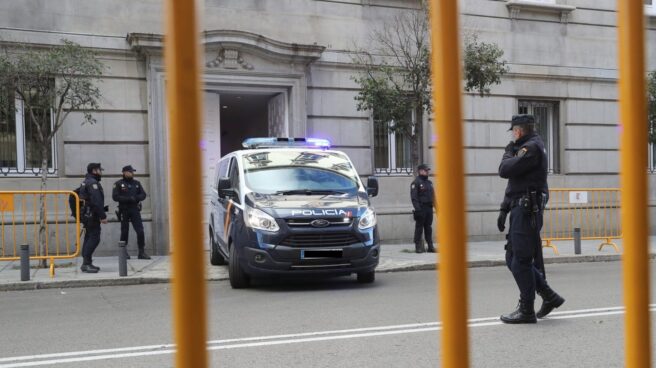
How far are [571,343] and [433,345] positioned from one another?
1.18 metres

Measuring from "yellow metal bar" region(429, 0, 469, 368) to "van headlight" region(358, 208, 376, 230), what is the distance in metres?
7.25

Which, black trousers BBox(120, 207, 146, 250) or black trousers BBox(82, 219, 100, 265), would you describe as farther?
black trousers BBox(120, 207, 146, 250)

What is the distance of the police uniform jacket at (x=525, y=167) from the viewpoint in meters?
5.78

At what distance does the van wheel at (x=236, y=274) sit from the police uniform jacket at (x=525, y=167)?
414 centimetres

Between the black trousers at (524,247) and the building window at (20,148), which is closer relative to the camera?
the black trousers at (524,247)

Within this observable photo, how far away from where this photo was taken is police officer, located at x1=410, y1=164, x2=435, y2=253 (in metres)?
13.0

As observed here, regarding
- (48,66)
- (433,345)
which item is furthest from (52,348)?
(48,66)

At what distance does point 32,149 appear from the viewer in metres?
12.6

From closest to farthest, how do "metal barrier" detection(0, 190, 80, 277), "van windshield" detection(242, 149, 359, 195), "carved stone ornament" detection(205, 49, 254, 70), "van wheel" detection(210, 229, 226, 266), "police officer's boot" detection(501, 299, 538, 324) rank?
1. "police officer's boot" detection(501, 299, 538, 324)
2. "van windshield" detection(242, 149, 359, 195)
3. "metal barrier" detection(0, 190, 80, 277)
4. "van wheel" detection(210, 229, 226, 266)
5. "carved stone ornament" detection(205, 49, 254, 70)

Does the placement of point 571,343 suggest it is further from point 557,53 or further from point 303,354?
point 557,53

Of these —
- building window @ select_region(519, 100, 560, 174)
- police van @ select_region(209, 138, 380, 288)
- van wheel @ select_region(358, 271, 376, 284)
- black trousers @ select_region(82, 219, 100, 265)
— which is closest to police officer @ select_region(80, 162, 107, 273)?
black trousers @ select_region(82, 219, 100, 265)

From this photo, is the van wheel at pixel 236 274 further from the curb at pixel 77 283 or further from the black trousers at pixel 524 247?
the black trousers at pixel 524 247

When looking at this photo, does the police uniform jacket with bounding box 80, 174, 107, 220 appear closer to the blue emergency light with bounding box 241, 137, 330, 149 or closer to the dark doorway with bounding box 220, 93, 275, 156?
the blue emergency light with bounding box 241, 137, 330, 149

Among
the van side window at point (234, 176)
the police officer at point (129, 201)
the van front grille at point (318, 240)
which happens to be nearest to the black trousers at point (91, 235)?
the police officer at point (129, 201)
